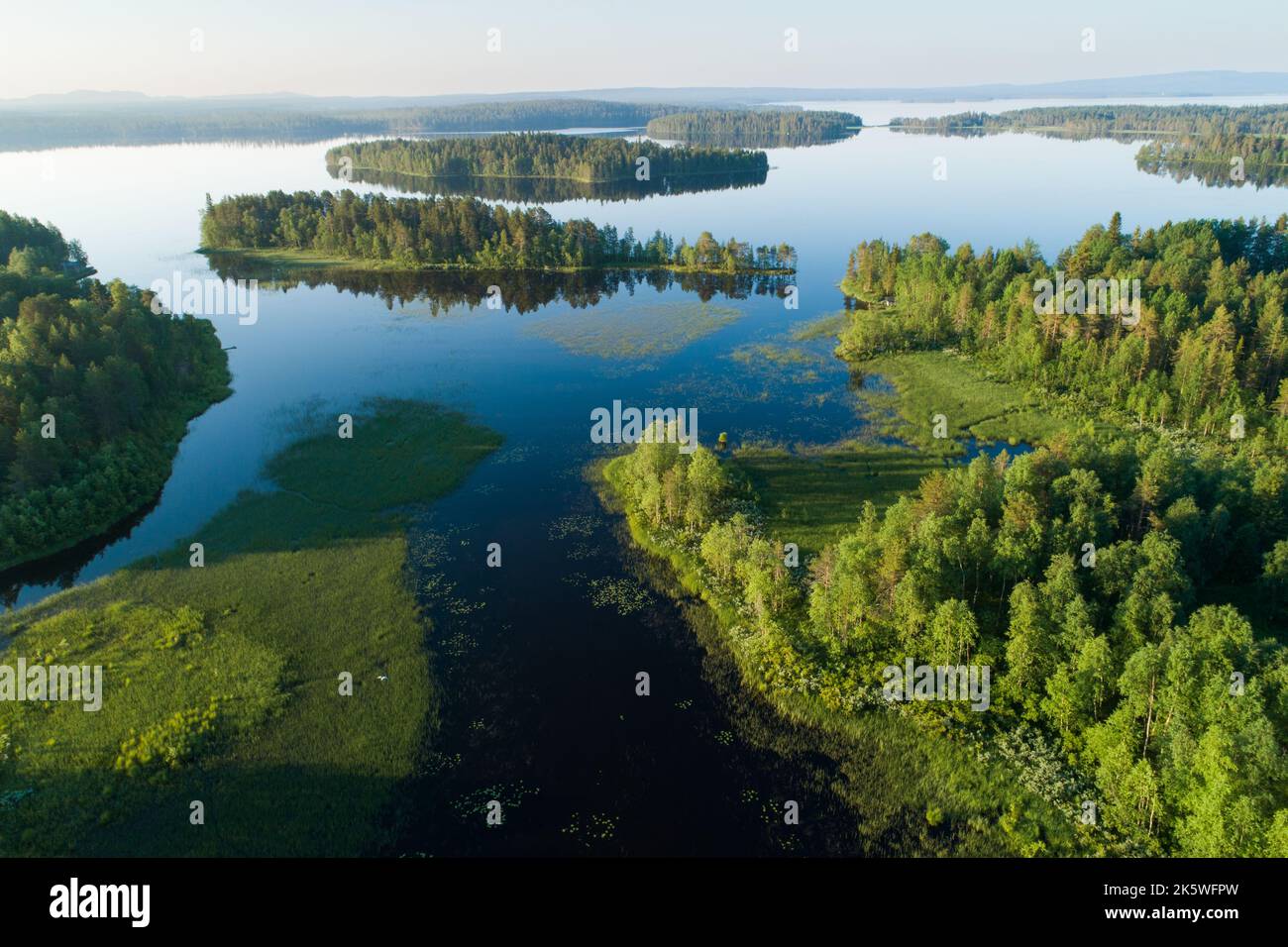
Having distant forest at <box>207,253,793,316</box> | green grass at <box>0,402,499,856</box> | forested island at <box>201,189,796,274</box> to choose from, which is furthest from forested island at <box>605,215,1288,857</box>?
forested island at <box>201,189,796,274</box>

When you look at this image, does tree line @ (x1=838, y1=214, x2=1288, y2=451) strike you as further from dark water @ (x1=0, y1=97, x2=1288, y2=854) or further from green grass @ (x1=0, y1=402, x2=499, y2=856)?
green grass @ (x1=0, y1=402, x2=499, y2=856)

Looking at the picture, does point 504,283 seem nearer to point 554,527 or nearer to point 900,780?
point 554,527

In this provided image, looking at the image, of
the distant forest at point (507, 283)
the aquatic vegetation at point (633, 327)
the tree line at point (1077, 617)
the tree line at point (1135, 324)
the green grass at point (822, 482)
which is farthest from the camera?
the distant forest at point (507, 283)

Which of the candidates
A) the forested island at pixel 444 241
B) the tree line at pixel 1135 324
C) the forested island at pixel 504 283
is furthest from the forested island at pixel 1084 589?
the forested island at pixel 444 241

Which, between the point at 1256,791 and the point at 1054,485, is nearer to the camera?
the point at 1256,791

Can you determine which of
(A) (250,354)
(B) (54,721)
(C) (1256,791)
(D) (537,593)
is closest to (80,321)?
(A) (250,354)

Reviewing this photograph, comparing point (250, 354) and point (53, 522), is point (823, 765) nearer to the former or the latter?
point (53, 522)

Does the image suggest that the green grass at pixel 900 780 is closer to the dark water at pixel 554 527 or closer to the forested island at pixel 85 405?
the dark water at pixel 554 527
